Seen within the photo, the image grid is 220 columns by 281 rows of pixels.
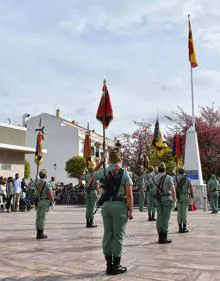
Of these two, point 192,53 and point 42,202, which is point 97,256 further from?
point 192,53

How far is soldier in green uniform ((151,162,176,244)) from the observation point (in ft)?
32.9

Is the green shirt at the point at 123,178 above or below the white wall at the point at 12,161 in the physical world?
below

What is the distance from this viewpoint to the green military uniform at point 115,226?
6.70 meters

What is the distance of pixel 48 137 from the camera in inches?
2778

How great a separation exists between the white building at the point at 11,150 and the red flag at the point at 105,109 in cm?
1785

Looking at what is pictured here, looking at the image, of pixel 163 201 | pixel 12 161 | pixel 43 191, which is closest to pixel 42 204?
pixel 43 191

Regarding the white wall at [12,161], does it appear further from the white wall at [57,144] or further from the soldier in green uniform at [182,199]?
the white wall at [57,144]

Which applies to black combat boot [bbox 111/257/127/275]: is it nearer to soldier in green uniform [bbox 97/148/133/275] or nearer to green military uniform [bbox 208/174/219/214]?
soldier in green uniform [bbox 97/148/133/275]

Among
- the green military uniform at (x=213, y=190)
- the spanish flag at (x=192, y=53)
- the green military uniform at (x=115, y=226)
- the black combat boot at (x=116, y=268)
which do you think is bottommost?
the black combat boot at (x=116, y=268)

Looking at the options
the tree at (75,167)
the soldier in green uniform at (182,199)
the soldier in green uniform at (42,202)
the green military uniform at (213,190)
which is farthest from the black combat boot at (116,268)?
the tree at (75,167)

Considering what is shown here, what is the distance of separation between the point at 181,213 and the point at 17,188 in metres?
11.7

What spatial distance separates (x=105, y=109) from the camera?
1073cm

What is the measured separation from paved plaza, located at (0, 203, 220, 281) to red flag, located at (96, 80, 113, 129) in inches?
112

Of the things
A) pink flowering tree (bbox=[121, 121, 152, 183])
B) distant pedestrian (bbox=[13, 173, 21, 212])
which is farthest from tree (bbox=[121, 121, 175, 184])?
distant pedestrian (bbox=[13, 173, 21, 212])
